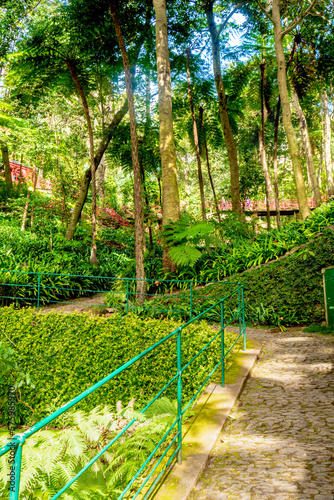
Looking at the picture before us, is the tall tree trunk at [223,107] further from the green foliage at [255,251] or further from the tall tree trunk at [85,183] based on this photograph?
the tall tree trunk at [85,183]

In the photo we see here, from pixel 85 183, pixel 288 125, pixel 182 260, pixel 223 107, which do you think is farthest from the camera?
pixel 223 107

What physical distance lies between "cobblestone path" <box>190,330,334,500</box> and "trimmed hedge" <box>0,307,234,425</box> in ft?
3.87

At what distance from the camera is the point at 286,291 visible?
26.1 feet

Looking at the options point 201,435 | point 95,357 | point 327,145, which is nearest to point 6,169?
point 95,357

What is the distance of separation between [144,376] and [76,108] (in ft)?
51.4

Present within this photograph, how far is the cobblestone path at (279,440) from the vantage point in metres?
2.31

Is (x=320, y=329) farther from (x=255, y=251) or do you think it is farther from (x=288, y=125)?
(x=288, y=125)

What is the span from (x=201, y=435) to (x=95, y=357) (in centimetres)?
327

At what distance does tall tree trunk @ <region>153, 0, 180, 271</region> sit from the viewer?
9.00 m

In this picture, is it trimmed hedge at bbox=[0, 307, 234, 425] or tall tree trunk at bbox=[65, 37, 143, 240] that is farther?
tall tree trunk at bbox=[65, 37, 143, 240]

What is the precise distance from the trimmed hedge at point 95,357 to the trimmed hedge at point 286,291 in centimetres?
171

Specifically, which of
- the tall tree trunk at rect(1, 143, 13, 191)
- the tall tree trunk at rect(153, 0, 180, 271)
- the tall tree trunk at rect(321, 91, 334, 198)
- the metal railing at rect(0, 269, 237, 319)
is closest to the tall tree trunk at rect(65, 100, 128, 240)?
the metal railing at rect(0, 269, 237, 319)

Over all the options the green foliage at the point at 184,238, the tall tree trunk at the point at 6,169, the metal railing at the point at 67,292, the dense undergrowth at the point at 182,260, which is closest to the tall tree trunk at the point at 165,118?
the green foliage at the point at 184,238

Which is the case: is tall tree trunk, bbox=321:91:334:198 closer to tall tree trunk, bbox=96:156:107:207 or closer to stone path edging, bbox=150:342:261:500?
tall tree trunk, bbox=96:156:107:207
